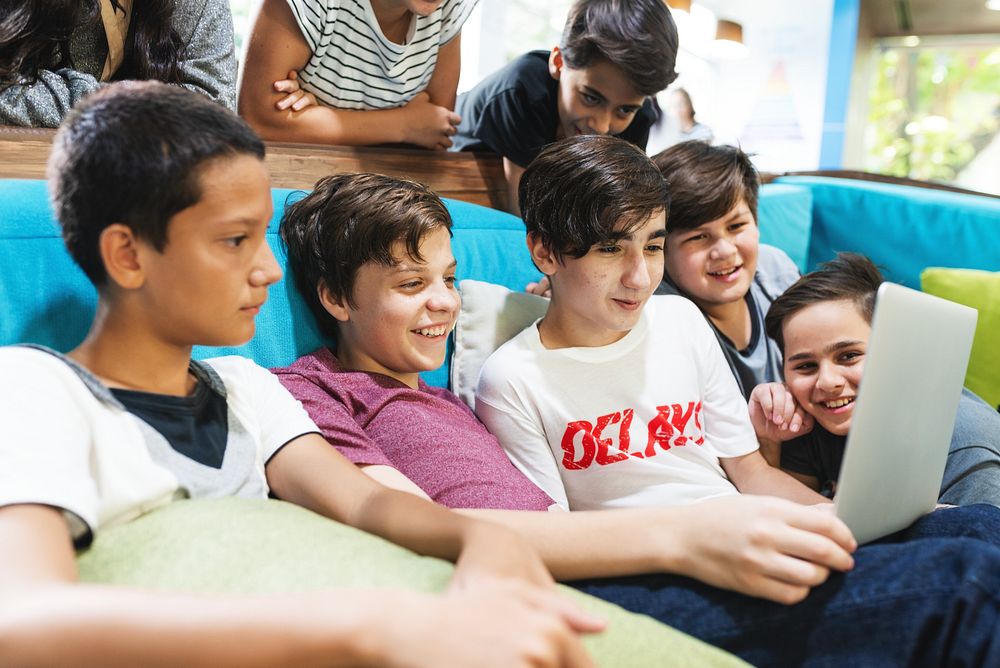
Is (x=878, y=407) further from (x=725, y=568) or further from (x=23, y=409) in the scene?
(x=23, y=409)

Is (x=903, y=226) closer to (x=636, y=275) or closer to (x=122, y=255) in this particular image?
(x=636, y=275)

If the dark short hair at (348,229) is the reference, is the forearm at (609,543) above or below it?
below

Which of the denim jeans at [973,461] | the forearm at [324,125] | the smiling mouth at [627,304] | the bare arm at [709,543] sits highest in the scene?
the forearm at [324,125]

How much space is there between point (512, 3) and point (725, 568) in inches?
200

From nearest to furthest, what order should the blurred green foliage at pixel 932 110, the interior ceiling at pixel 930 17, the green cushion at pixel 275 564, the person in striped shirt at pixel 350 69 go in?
the green cushion at pixel 275 564 → the person in striped shirt at pixel 350 69 → the interior ceiling at pixel 930 17 → the blurred green foliage at pixel 932 110

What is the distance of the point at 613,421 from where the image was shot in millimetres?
1269

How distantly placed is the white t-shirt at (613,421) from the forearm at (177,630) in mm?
692

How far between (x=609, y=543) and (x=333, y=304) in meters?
0.57

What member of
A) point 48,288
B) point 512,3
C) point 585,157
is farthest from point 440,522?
point 512,3

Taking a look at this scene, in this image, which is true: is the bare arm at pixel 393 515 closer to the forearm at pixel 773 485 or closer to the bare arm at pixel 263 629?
the bare arm at pixel 263 629

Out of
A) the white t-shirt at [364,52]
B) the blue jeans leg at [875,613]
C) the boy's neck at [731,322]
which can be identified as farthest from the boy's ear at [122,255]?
the boy's neck at [731,322]

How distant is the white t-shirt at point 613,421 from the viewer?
1251 mm

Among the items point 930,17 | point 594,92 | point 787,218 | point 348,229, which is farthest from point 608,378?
point 930,17

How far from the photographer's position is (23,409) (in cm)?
68
